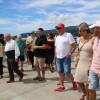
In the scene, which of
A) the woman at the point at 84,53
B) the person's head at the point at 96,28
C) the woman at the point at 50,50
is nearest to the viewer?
the person's head at the point at 96,28

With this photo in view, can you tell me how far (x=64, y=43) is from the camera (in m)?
6.68

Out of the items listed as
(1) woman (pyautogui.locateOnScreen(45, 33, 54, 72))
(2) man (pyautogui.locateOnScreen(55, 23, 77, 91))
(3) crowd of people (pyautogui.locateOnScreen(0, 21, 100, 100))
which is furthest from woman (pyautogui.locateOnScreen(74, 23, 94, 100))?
(1) woman (pyautogui.locateOnScreen(45, 33, 54, 72))

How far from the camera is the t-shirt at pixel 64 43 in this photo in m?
6.66

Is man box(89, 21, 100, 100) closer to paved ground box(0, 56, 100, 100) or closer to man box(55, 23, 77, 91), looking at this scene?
paved ground box(0, 56, 100, 100)

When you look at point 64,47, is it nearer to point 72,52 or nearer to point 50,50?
point 72,52

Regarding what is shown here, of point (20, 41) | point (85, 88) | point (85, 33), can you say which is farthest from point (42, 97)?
point (20, 41)

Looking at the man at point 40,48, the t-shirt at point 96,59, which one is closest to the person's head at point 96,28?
the t-shirt at point 96,59

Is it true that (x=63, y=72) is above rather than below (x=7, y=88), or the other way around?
above

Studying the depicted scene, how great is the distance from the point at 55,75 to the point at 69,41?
310 cm

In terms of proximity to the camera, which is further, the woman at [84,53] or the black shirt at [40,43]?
the black shirt at [40,43]

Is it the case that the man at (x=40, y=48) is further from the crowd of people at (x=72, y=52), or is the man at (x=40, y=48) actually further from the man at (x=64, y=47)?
the man at (x=64, y=47)

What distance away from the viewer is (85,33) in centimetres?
531

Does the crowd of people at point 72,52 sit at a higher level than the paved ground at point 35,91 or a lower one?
higher

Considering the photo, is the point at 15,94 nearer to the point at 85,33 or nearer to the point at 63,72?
the point at 63,72
